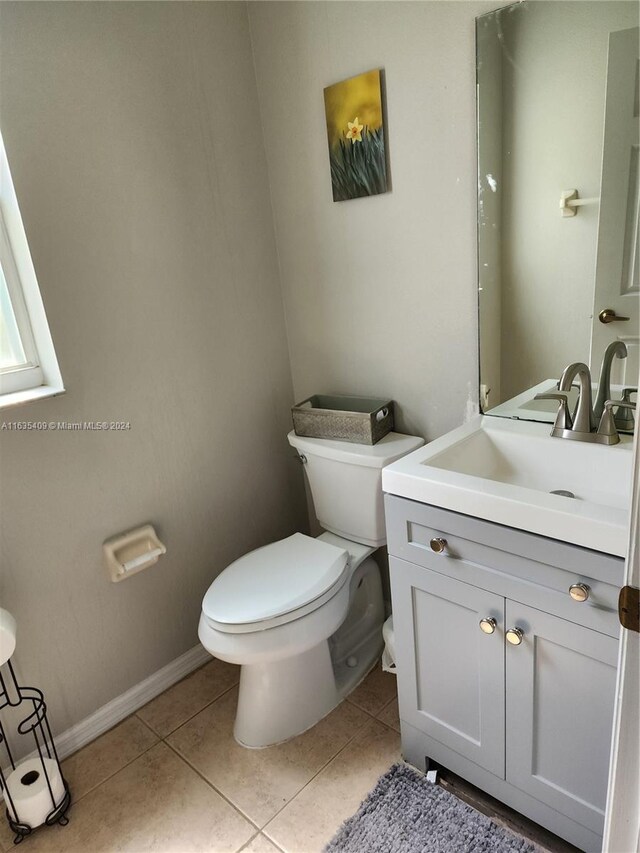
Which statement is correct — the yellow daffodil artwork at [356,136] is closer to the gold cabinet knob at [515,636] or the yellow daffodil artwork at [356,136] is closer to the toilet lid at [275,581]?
the toilet lid at [275,581]

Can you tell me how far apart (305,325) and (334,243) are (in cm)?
32

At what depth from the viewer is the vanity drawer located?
1014 millimetres

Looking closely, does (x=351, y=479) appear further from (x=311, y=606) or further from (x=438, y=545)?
(x=438, y=545)

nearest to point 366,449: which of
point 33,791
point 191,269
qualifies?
point 191,269

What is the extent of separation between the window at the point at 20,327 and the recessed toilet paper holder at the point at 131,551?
19.1 inches

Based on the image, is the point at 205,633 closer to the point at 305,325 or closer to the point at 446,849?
the point at 446,849

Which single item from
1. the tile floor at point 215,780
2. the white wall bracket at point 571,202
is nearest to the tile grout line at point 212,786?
the tile floor at point 215,780

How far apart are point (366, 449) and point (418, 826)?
963mm

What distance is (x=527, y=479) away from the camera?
1.42 m

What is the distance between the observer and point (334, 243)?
5.94ft

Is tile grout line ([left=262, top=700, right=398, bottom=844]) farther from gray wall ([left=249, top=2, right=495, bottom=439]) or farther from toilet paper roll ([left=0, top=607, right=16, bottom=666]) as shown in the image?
gray wall ([left=249, top=2, right=495, bottom=439])

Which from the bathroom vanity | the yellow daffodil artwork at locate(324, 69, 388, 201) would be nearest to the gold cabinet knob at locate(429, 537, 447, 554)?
the bathroom vanity

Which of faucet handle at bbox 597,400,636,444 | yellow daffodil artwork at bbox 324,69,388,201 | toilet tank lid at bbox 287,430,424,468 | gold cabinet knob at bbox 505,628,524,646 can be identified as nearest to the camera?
gold cabinet knob at bbox 505,628,524,646

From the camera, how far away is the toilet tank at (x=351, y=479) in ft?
5.59
